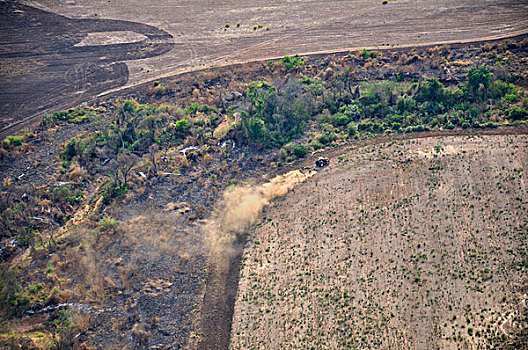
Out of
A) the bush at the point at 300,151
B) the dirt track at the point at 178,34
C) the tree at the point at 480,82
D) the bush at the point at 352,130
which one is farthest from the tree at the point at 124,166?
the tree at the point at 480,82

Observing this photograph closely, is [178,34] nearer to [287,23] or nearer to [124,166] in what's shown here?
[287,23]

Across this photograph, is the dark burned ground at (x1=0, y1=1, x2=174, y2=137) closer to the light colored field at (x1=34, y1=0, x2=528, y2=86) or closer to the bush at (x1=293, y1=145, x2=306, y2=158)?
the light colored field at (x1=34, y1=0, x2=528, y2=86)

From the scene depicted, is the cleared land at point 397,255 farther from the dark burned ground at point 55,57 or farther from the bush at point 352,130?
the dark burned ground at point 55,57

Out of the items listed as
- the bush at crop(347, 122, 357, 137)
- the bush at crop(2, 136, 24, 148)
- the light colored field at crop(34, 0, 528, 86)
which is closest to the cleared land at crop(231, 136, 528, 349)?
the bush at crop(347, 122, 357, 137)

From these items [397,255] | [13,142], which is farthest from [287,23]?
[397,255]

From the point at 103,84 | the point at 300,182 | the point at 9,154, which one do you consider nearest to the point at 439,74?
the point at 300,182

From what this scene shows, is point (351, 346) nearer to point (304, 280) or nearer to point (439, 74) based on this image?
point (304, 280)

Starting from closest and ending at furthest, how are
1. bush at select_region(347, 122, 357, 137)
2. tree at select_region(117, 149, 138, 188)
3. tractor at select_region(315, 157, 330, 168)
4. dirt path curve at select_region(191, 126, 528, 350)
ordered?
dirt path curve at select_region(191, 126, 528, 350)
tree at select_region(117, 149, 138, 188)
tractor at select_region(315, 157, 330, 168)
bush at select_region(347, 122, 357, 137)
